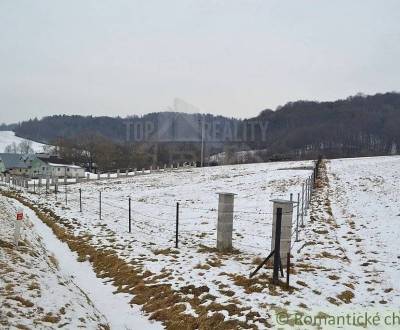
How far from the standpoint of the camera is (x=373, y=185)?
2542cm

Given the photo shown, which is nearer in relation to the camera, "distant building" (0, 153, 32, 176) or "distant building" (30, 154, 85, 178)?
"distant building" (30, 154, 85, 178)

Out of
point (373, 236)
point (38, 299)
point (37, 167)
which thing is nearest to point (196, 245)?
point (373, 236)

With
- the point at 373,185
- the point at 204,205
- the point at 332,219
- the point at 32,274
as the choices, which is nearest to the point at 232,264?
the point at 32,274

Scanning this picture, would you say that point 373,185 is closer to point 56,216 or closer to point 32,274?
point 56,216

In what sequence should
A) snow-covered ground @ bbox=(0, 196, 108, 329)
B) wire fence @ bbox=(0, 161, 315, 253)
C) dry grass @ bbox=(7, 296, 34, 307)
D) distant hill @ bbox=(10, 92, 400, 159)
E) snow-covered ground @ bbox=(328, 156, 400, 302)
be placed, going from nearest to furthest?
1. snow-covered ground @ bbox=(0, 196, 108, 329)
2. dry grass @ bbox=(7, 296, 34, 307)
3. snow-covered ground @ bbox=(328, 156, 400, 302)
4. wire fence @ bbox=(0, 161, 315, 253)
5. distant hill @ bbox=(10, 92, 400, 159)

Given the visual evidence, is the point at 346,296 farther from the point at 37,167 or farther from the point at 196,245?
the point at 37,167

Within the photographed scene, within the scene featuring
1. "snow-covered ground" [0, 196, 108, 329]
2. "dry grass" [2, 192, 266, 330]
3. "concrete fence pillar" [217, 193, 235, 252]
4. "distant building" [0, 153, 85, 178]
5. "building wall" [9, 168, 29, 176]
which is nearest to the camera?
"snow-covered ground" [0, 196, 108, 329]

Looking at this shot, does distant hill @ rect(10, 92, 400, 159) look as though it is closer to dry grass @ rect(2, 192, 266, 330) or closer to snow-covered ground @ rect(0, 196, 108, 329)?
dry grass @ rect(2, 192, 266, 330)

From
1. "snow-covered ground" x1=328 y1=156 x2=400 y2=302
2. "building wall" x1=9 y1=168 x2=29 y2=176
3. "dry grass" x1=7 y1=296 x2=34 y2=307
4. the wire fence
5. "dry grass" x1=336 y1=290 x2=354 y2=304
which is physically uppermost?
"snow-covered ground" x1=328 y1=156 x2=400 y2=302

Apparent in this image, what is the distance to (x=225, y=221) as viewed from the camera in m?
11.7

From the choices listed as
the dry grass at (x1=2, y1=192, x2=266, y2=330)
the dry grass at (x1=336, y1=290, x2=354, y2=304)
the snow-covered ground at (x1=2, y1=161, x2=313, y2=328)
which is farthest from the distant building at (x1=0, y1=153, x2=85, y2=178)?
the dry grass at (x1=336, y1=290, x2=354, y2=304)

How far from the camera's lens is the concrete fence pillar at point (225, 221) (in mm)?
11680

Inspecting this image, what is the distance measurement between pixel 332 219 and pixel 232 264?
24.3 feet

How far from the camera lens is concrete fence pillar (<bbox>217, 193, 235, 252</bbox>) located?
38.3ft
